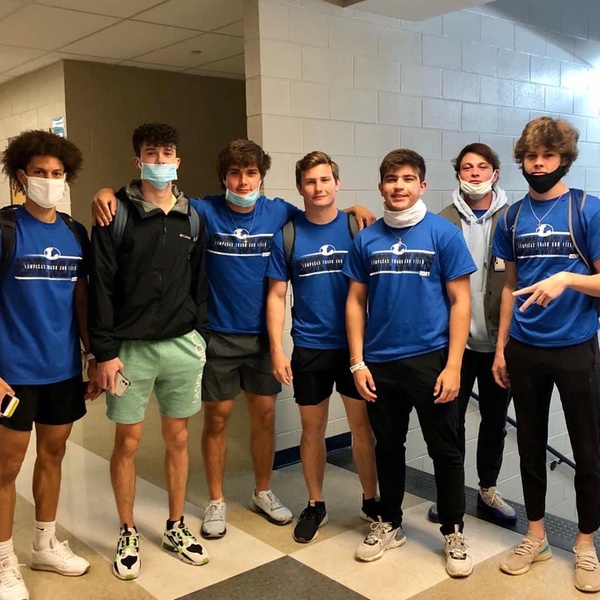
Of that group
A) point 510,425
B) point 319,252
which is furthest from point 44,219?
point 510,425

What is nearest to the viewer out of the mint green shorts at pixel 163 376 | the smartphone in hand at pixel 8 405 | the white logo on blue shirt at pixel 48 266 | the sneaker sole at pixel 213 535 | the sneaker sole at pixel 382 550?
the smartphone in hand at pixel 8 405

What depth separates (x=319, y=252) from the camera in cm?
266

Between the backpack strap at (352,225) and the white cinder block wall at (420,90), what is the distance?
85 centimetres

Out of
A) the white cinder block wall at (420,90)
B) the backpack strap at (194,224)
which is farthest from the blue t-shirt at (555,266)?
the white cinder block wall at (420,90)

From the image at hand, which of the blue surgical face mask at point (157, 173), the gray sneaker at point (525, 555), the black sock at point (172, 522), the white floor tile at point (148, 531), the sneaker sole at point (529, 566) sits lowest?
the white floor tile at point (148, 531)

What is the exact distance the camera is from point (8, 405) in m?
2.13

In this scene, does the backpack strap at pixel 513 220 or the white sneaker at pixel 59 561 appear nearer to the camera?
the backpack strap at pixel 513 220

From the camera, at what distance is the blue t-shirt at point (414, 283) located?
241 cm

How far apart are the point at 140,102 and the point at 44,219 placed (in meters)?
3.87

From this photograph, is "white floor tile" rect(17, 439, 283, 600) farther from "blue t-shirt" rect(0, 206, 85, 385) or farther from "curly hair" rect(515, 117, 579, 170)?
"curly hair" rect(515, 117, 579, 170)

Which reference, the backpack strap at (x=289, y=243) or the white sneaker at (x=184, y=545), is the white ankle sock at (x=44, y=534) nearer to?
the white sneaker at (x=184, y=545)

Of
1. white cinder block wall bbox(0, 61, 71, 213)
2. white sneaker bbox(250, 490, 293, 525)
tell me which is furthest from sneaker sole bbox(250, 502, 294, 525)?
white cinder block wall bbox(0, 61, 71, 213)

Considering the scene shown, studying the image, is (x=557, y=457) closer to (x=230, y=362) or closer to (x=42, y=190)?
(x=230, y=362)

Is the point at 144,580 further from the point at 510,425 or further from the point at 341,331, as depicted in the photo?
the point at 510,425
